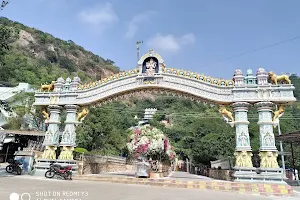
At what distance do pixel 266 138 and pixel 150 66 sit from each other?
16.0ft

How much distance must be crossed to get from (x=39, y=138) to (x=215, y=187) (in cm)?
1397

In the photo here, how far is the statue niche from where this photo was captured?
895 centimetres

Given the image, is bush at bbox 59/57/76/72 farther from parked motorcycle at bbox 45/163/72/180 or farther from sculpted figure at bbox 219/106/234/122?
sculpted figure at bbox 219/106/234/122

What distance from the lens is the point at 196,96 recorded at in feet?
28.2

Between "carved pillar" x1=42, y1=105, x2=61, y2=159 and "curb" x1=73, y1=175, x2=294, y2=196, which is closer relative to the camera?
"curb" x1=73, y1=175, x2=294, y2=196

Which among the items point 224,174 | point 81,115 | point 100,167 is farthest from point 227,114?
point 100,167

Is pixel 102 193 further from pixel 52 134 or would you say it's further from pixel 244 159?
pixel 52 134

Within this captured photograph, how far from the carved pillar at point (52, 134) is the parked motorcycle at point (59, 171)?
70 centimetres

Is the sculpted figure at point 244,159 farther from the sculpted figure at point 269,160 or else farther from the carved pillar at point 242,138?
the sculpted figure at point 269,160

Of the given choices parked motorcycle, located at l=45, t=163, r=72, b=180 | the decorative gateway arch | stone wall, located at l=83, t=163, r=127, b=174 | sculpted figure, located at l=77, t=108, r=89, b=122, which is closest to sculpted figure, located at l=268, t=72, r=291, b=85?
the decorative gateway arch

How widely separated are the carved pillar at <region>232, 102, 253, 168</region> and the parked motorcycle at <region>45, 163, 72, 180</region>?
5.87 meters

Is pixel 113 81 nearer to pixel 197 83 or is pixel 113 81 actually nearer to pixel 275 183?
pixel 197 83

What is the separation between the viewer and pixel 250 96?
798 centimetres

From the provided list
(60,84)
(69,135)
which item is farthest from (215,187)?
(60,84)
